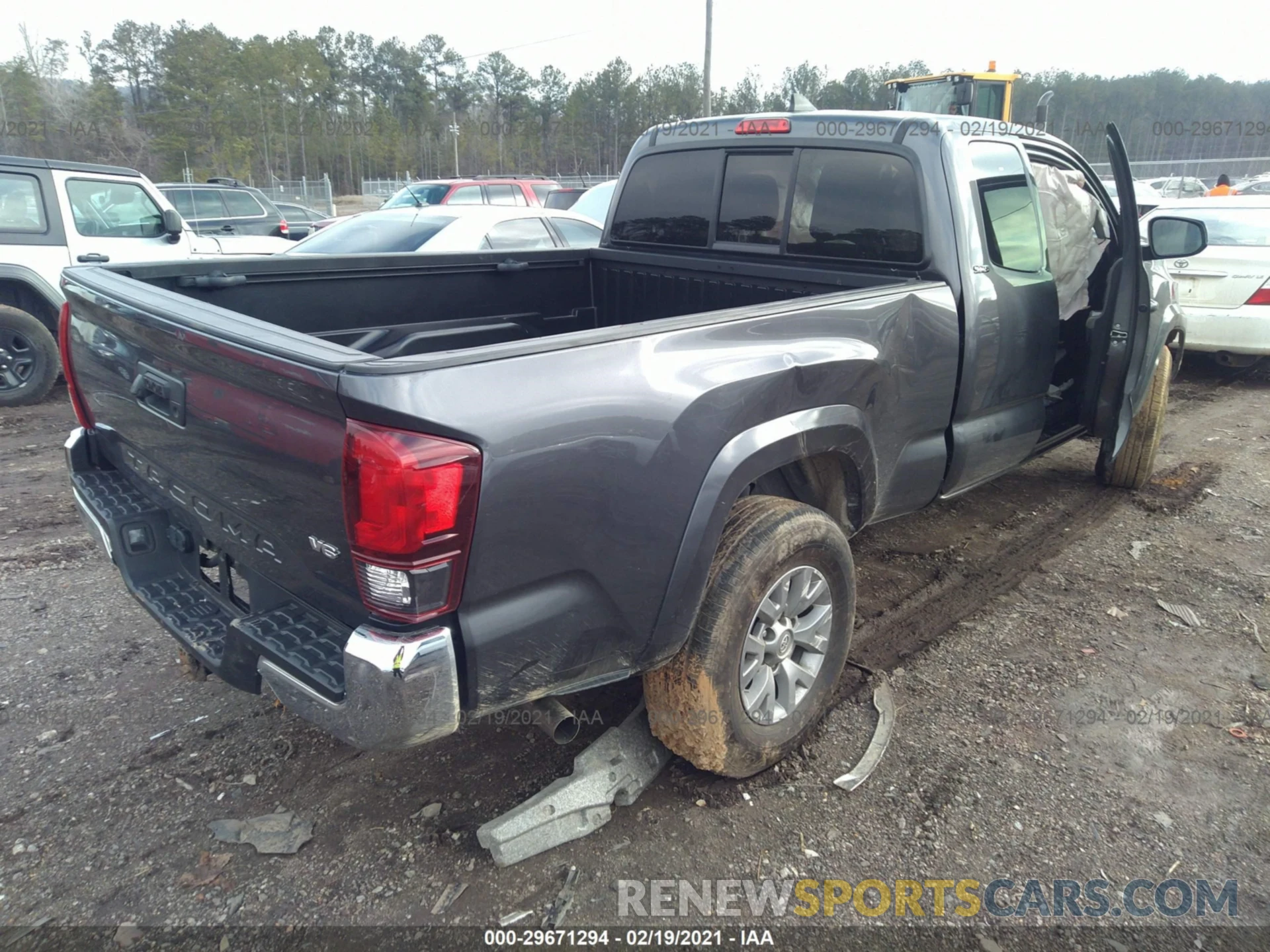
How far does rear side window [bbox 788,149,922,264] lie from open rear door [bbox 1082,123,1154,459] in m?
1.26

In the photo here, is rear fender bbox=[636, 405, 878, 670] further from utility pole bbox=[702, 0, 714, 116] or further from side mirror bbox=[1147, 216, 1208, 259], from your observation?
utility pole bbox=[702, 0, 714, 116]

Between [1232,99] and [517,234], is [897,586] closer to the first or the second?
[517,234]

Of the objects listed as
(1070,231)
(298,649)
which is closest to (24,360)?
(298,649)

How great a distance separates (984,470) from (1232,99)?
173 ft

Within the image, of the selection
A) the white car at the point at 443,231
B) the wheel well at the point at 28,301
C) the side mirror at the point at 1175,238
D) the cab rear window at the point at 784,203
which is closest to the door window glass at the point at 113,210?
the wheel well at the point at 28,301

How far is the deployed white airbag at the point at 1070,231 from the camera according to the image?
4.29 metres

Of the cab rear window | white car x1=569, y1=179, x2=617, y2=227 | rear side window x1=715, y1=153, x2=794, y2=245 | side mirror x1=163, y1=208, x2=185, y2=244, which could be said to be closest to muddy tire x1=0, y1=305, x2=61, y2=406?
side mirror x1=163, y1=208, x2=185, y2=244

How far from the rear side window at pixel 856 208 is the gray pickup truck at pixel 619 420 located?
1cm

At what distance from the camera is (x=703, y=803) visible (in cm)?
272

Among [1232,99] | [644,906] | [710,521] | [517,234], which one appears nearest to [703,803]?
[644,906]

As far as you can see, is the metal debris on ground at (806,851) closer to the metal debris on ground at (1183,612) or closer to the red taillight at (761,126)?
the metal debris on ground at (1183,612)

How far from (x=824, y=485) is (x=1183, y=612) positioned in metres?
2.07

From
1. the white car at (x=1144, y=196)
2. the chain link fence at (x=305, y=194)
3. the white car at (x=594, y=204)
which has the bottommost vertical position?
the chain link fence at (x=305, y=194)

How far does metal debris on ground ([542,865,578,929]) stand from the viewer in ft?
7.49
